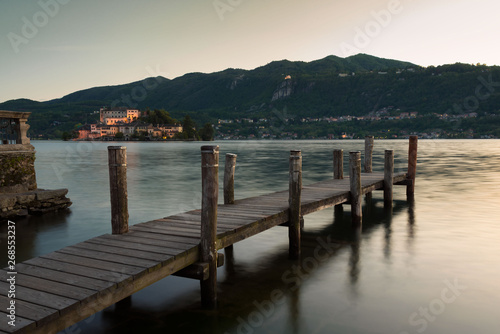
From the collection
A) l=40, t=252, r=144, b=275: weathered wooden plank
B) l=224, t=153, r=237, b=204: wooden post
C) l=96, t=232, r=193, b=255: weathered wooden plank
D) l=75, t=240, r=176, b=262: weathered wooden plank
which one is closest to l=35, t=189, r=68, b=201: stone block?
l=224, t=153, r=237, b=204: wooden post

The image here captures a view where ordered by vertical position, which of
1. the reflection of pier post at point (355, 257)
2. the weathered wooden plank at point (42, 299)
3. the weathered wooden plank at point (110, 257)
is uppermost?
the weathered wooden plank at point (110, 257)

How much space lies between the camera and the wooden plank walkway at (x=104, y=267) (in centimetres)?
471

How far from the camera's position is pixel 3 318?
4.43 meters

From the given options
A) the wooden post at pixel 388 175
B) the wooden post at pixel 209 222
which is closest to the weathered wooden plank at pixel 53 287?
the wooden post at pixel 209 222

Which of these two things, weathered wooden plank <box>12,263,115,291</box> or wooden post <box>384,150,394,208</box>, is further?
wooden post <box>384,150,394,208</box>

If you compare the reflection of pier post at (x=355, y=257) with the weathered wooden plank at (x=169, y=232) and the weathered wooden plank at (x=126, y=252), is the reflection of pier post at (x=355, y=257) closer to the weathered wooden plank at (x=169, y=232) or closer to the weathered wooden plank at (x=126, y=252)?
the weathered wooden plank at (x=169, y=232)

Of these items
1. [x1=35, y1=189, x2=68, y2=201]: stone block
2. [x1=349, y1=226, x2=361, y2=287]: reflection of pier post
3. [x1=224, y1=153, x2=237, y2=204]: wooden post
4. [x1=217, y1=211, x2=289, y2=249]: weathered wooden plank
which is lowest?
[x1=349, y1=226, x2=361, y2=287]: reflection of pier post

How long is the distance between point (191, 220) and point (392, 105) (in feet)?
619

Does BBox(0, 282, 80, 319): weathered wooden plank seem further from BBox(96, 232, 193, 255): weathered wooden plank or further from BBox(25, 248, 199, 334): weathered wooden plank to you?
BBox(96, 232, 193, 255): weathered wooden plank

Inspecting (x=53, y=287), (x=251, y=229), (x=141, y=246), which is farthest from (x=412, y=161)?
(x=53, y=287)

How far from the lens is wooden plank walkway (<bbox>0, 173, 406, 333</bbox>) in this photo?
15.5 feet

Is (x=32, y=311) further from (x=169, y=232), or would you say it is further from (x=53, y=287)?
(x=169, y=232)

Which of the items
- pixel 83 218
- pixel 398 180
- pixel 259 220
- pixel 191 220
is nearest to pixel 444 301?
pixel 259 220

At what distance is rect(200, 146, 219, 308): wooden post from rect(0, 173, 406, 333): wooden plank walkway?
212 mm
